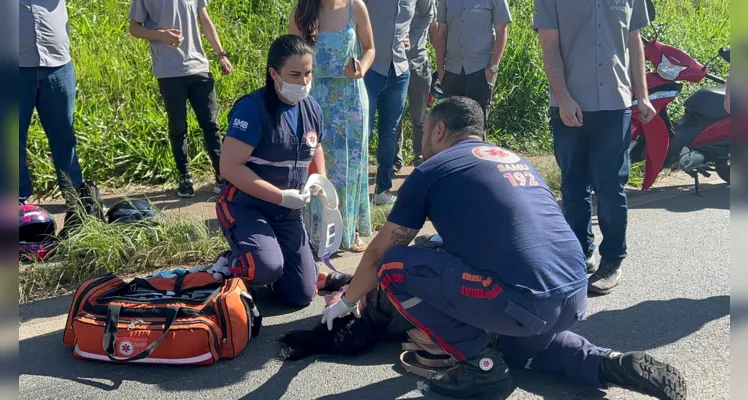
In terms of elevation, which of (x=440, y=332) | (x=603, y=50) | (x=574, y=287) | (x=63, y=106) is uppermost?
(x=603, y=50)

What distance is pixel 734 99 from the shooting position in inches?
48.9

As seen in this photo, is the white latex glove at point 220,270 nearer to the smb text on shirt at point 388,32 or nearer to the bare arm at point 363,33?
the bare arm at point 363,33

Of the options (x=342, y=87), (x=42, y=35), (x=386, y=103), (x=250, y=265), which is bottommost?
(x=250, y=265)

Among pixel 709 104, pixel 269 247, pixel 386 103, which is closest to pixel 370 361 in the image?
pixel 269 247

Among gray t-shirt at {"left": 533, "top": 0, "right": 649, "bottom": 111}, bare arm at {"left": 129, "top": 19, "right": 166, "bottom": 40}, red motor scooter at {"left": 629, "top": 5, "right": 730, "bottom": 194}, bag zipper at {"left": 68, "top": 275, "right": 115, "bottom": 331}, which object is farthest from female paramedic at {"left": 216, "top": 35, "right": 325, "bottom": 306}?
red motor scooter at {"left": 629, "top": 5, "right": 730, "bottom": 194}

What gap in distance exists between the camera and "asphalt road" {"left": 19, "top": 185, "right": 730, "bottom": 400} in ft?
11.3

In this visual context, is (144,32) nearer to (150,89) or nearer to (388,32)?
(150,89)

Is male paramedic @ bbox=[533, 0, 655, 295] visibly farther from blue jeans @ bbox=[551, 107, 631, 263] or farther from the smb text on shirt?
the smb text on shirt

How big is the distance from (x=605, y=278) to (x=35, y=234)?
11.4ft

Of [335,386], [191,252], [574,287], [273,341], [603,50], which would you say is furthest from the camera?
[191,252]

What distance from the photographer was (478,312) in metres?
3.27

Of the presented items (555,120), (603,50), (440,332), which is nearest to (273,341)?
(440,332)

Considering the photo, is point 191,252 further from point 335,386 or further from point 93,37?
point 93,37

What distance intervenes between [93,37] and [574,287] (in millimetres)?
6058
